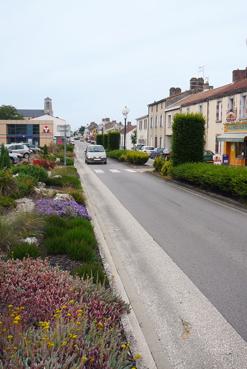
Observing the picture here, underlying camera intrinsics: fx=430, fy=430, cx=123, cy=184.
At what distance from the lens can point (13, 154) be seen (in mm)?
42219

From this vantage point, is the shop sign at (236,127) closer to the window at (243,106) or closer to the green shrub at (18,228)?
the window at (243,106)

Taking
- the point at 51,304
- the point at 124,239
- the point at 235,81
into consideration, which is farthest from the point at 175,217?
the point at 235,81

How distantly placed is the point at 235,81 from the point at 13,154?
2232 cm

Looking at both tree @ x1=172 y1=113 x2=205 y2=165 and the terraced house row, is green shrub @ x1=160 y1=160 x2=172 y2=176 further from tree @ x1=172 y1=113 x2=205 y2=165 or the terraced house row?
the terraced house row

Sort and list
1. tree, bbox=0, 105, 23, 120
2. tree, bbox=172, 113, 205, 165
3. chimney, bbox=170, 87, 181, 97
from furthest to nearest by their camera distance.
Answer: tree, bbox=0, 105, 23, 120 < chimney, bbox=170, 87, 181, 97 < tree, bbox=172, 113, 205, 165

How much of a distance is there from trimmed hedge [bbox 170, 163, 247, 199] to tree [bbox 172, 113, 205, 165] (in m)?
1.47

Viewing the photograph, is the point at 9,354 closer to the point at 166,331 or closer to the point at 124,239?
the point at 166,331

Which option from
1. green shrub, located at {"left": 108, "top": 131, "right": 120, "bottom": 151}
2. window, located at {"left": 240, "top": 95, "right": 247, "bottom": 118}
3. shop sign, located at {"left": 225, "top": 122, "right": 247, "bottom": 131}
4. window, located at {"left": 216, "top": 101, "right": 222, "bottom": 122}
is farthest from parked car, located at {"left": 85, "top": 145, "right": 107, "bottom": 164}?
green shrub, located at {"left": 108, "top": 131, "right": 120, "bottom": 151}

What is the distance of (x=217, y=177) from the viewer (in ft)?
52.1

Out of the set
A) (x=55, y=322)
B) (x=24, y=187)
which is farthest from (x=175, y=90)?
(x=55, y=322)

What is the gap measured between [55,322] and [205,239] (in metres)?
5.67

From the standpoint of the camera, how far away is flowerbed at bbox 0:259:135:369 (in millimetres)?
2920

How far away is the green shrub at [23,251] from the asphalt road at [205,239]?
2.25 metres

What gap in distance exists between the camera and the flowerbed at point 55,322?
292cm
